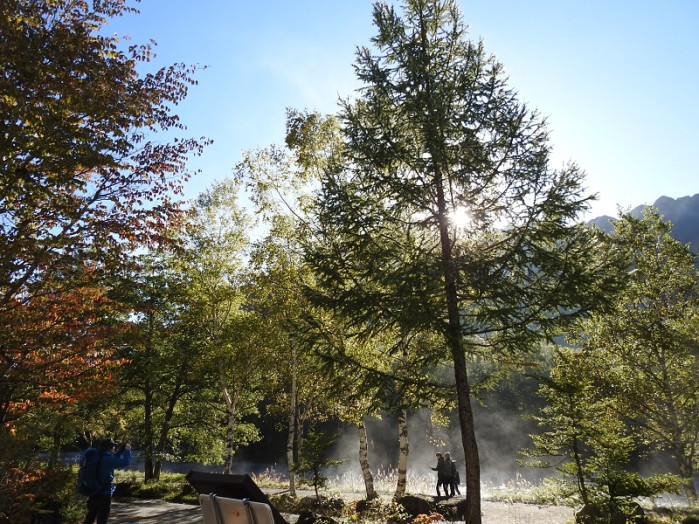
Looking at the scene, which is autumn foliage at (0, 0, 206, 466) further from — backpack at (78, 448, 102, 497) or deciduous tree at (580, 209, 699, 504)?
deciduous tree at (580, 209, 699, 504)

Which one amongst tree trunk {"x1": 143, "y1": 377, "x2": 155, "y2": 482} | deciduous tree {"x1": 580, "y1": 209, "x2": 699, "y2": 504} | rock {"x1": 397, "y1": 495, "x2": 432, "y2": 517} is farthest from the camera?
tree trunk {"x1": 143, "y1": 377, "x2": 155, "y2": 482}

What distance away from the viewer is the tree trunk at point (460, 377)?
7274mm

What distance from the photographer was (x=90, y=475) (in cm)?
704

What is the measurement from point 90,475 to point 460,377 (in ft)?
22.7

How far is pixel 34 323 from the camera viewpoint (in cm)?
762

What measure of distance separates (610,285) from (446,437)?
43.4m

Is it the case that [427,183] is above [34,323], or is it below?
above

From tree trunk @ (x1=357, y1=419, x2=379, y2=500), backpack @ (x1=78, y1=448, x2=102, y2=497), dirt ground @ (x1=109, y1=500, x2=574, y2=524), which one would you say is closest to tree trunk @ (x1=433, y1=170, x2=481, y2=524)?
dirt ground @ (x1=109, y1=500, x2=574, y2=524)

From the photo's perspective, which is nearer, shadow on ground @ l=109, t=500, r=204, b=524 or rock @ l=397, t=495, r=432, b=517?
rock @ l=397, t=495, r=432, b=517

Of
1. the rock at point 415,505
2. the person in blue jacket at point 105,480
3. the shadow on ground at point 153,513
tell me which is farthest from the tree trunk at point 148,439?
the person in blue jacket at point 105,480

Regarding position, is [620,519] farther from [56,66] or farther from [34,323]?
[56,66]

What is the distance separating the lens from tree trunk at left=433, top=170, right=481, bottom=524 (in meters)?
7.27

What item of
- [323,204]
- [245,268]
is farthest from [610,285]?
[245,268]

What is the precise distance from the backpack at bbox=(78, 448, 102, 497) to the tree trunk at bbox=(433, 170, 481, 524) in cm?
634
